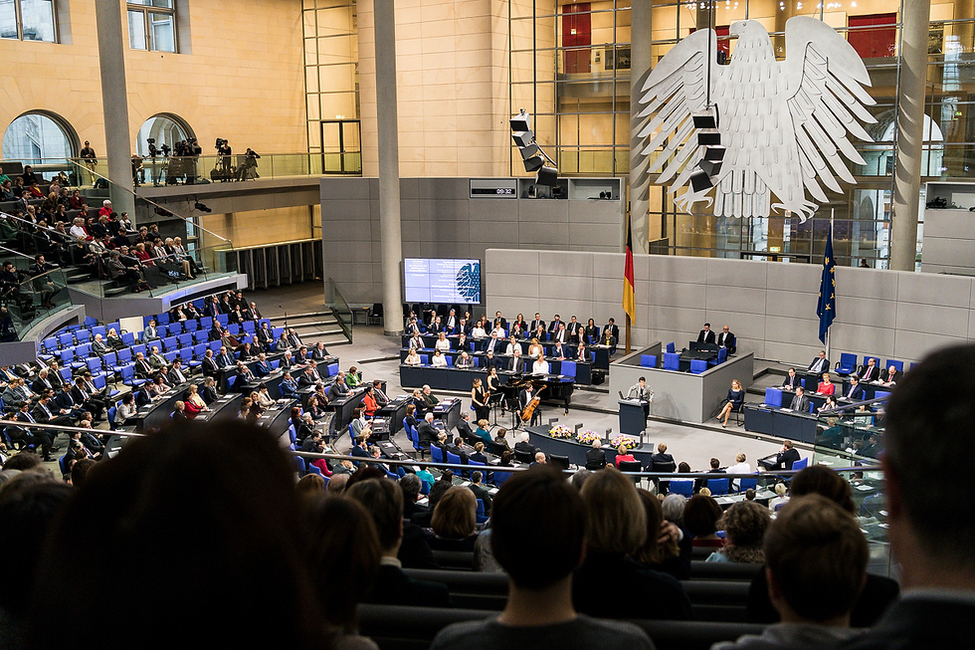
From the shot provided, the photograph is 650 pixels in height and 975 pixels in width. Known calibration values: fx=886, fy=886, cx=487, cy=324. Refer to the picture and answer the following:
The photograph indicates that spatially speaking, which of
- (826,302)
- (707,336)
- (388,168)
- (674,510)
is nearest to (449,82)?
(388,168)

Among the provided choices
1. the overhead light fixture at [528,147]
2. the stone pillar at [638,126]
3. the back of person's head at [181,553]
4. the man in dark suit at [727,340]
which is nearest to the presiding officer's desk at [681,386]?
the man in dark suit at [727,340]

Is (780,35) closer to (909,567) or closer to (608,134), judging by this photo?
(608,134)

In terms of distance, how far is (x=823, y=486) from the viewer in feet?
12.3

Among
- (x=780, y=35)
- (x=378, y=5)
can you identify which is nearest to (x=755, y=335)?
(x=780, y=35)

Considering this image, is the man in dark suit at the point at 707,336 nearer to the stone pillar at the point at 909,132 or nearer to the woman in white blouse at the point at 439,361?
the stone pillar at the point at 909,132

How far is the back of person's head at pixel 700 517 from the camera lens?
5258 mm

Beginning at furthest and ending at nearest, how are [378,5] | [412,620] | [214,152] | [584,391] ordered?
[214,152] < [378,5] < [584,391] < [412,620]

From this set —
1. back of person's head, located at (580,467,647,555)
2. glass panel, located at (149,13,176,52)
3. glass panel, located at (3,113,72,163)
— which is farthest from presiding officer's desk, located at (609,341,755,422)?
glass panel, located at (149,13,176,52)

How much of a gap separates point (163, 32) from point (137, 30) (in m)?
A: 1.12

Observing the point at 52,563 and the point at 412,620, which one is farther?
the point at 412,620

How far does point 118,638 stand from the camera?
77cm

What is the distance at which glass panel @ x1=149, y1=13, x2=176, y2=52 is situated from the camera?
2909 cm

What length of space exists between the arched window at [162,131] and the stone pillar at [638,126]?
50.7 feet

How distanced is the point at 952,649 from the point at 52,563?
2.98 ft
